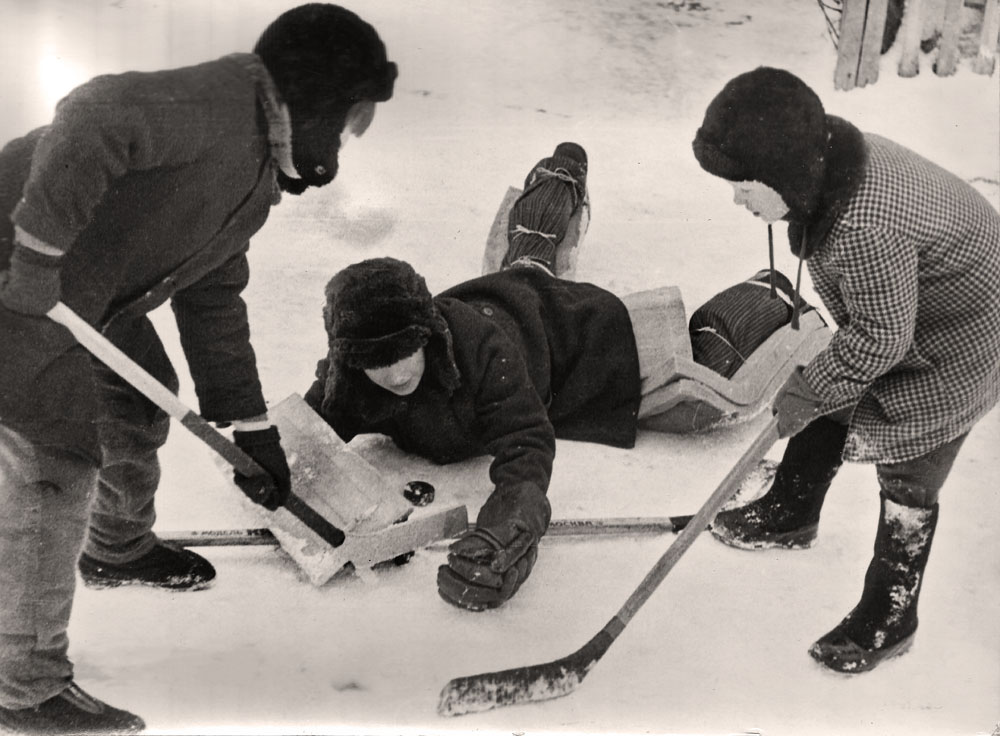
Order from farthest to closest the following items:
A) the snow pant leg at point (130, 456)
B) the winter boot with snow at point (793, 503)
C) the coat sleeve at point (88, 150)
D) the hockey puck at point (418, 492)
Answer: the hockey puck at point (418, 492)
the winter boot with snow at point (793, 503)
the snow pant leg at point (130, 456)
the coat sleeve at point (88, 150)

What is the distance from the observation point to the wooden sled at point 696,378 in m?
2.04

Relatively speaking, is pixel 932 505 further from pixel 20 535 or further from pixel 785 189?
pixel 20 535

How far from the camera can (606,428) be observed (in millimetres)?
2062

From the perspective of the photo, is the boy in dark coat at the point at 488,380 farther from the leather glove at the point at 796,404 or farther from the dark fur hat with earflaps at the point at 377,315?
the leather glove at the point at 796,404

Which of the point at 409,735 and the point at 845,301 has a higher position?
the point at 845,301

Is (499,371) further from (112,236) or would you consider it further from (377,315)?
(112,236)

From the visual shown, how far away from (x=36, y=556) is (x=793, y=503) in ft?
3.68

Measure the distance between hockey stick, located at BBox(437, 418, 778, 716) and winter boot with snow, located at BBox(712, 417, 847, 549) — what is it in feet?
0.48

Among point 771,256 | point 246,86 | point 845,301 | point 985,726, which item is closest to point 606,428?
point 771,256

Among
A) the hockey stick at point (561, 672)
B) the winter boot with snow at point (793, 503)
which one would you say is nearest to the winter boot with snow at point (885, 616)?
the winter boot with snow at point (793, 503)

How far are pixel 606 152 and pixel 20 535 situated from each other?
3.31 ft

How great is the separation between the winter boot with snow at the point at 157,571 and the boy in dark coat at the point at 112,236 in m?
0.10

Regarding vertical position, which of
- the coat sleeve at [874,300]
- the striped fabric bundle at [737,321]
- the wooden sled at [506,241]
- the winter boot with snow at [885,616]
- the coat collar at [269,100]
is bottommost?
the winter boot with snow at [885,616]

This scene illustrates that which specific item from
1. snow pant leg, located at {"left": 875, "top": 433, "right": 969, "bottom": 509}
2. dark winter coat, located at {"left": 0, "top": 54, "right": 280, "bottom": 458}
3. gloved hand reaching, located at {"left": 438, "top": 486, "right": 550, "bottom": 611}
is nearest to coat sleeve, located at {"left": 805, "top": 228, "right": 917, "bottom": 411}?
snow pant leg, located at {"left": 875, "top": 433, "right": 969, "bottom": 509}
